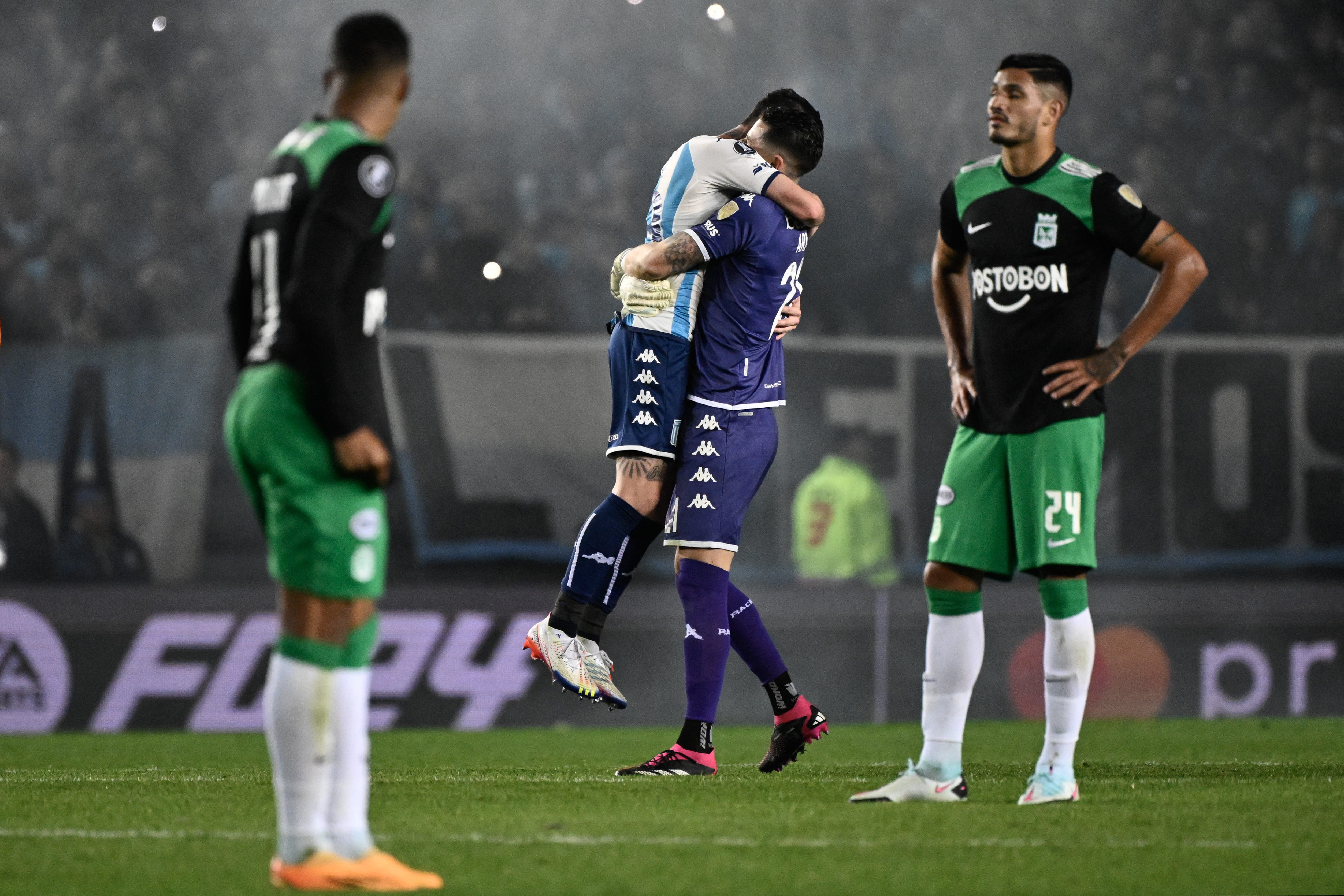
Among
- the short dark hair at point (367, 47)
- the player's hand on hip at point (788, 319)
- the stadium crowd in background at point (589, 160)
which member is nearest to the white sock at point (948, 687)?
the player's hand on hip at point (788, 319)

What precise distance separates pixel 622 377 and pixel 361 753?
2.39 metres

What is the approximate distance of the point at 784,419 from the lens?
10.8 metres

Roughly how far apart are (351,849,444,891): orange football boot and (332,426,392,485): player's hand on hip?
27.8 inches

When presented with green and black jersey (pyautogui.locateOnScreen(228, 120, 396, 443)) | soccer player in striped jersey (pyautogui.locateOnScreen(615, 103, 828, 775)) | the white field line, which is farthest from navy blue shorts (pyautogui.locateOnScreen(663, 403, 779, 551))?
green and black jersey (pyautogui.locateOnScreen(228, 120, 396, 443))

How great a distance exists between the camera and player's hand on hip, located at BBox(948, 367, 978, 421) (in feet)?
14.7

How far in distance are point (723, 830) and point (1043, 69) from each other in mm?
2224

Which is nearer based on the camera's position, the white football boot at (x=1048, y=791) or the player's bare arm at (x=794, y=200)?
the white football boot at (x=1048, y=791)

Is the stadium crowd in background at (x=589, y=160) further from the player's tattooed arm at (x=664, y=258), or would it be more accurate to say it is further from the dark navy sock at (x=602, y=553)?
the player's tattooed arm at (x=664, y=258)

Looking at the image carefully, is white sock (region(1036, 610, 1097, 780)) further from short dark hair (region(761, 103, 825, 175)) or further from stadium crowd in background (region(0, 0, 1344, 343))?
stadium crowd in background (region(0, 0, 1344, 343))

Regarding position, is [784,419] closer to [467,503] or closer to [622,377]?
[467,503]

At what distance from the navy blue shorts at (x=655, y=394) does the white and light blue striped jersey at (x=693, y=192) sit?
0.05 metres

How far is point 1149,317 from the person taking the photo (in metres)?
4.35

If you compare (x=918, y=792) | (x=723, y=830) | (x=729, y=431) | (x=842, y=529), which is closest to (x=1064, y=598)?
(x=918, y=792)

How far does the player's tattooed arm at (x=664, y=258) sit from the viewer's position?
4.87 m
